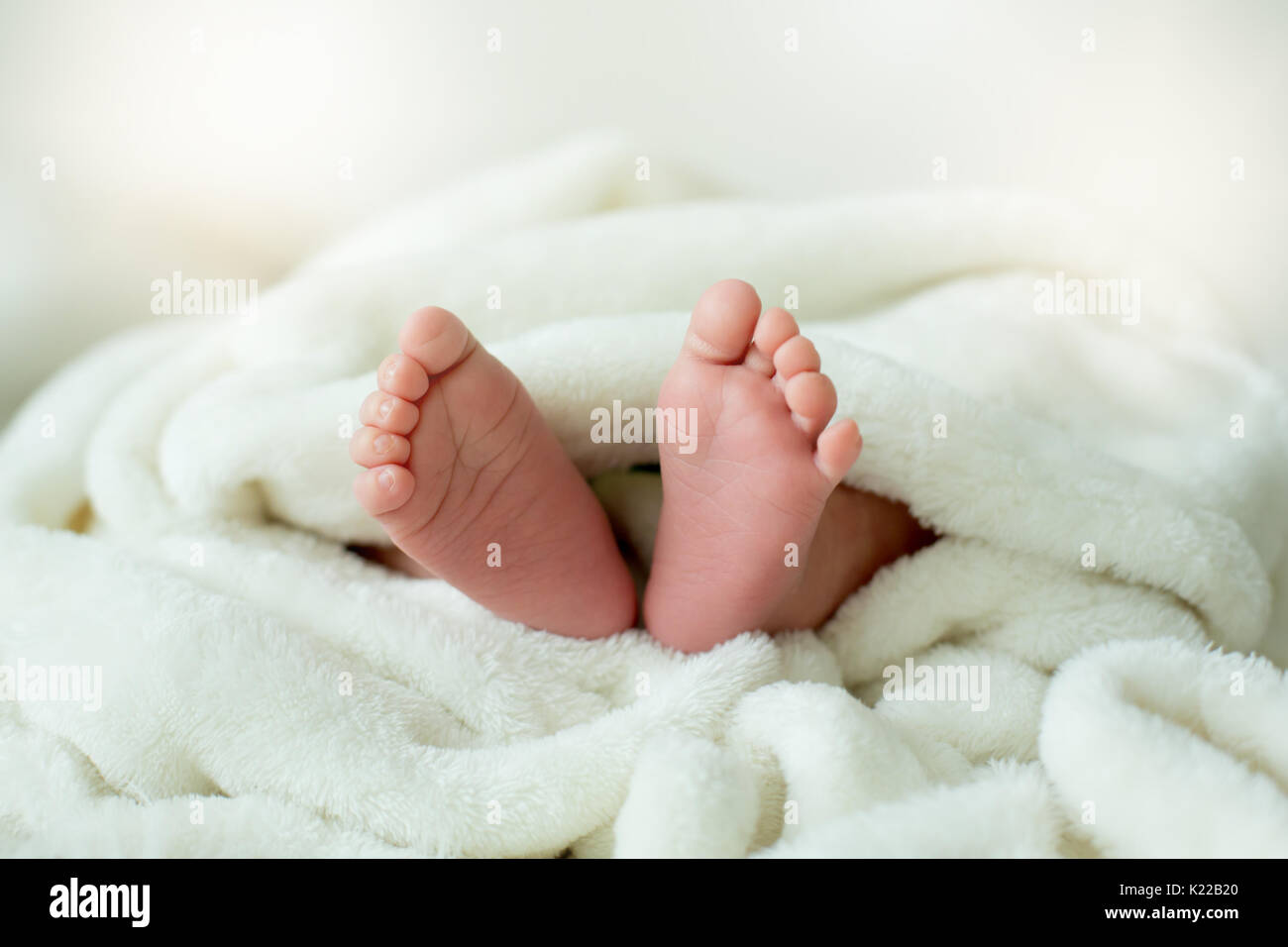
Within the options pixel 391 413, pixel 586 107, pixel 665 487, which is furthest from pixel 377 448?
pixel 586 107

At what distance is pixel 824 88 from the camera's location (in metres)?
1.33

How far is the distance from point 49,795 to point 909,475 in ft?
1.94

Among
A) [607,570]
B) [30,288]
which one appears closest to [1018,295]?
[607,570]

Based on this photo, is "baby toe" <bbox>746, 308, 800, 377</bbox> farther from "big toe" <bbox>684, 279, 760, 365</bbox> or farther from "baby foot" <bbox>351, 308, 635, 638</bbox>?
"baby foot" <bbox>351, 308, 635, 638</bbox>

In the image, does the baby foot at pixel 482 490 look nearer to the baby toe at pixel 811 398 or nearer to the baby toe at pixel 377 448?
the baby toe at pixel 377 448

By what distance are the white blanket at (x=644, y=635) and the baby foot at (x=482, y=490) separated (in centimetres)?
4

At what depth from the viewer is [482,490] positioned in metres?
0.61

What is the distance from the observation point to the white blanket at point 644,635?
523mm

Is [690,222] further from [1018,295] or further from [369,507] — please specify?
[369,507]

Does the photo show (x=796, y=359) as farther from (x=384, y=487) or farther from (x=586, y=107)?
(x=586, y=107)

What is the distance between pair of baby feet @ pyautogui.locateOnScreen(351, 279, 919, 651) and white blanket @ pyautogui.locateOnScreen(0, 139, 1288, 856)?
0.03 metres

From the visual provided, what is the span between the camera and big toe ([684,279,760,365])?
57 centimetres

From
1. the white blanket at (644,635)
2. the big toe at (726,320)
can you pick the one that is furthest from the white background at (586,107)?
the big toe at (726,320)

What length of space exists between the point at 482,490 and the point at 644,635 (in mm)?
161
